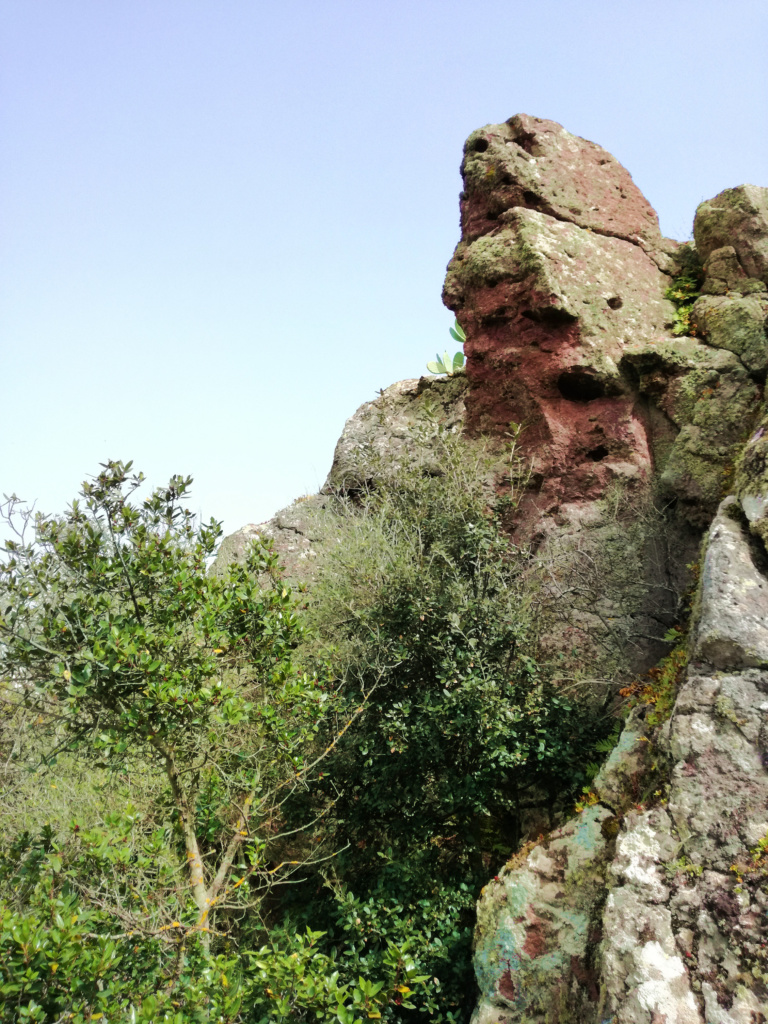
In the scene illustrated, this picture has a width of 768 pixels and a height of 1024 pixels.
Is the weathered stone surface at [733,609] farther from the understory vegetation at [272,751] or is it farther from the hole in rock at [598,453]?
the hole in rock at [598,453]

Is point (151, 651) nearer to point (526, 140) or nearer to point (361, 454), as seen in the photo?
point (361, 454)

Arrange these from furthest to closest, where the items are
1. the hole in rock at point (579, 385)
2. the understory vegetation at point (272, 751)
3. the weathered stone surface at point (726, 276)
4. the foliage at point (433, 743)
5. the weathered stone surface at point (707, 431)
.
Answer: the hole in rock at point (579, 385) → the weathered stone surface at point (726, 276) → the weathered stone surface at point (707, 431) → the foliage at point (433, 743) → the understory vegetation at point (272, 751)

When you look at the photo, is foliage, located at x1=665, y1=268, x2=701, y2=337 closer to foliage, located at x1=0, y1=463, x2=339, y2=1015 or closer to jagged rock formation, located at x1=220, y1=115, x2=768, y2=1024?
jagged rock formation, located at x1=220, y1=115, x2=768, y2=1024

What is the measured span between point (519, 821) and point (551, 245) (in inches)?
299

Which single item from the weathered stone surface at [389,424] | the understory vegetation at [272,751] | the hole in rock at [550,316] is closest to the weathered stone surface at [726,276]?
the hole in rock at [550,316]

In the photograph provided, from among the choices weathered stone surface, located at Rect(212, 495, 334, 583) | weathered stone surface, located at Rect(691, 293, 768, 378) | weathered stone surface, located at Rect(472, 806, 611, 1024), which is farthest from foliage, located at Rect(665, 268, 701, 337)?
weathered stone surface, located at Rect(472, 806, 611, 1024)

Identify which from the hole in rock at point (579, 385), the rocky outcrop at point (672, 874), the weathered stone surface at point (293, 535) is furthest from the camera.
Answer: the weathered stone surface at point (293, 535)

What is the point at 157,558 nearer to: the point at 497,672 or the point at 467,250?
the point at 497,672

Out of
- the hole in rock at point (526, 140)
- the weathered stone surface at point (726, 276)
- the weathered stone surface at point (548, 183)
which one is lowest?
the weathered stone surface at point (726, 276)

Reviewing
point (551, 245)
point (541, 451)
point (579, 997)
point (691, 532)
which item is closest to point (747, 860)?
point (579, 997)

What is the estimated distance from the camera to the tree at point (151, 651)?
4.54 m

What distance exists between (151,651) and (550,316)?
735 centimetres

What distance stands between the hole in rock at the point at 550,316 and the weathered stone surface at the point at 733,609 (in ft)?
16.5

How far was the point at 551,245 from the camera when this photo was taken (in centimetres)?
1016
